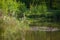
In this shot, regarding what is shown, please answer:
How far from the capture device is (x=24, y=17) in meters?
10.5

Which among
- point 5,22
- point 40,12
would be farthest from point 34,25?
point 5,22

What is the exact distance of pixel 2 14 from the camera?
29.7 ft

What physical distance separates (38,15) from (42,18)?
2.54 feet

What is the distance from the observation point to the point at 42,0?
23.1 meters

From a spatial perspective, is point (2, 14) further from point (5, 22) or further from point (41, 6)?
point (41, 6)

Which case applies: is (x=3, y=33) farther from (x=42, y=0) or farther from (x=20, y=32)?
(x=42, y=0)

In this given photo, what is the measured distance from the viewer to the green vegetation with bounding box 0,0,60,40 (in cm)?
857

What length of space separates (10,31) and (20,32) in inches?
22.4

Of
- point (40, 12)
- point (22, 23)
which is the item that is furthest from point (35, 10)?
point (22, 23)

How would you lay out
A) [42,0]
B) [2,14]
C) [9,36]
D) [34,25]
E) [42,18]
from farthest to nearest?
A: [42,0]
[42,18]
[34,25]
[2,14]
[9,36]

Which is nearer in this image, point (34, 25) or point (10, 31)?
point (10, 31)

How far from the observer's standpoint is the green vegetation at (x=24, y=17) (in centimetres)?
857

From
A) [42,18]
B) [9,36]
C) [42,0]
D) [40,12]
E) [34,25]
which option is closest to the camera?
[9,36]

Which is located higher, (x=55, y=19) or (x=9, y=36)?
(x=9, y=36)
